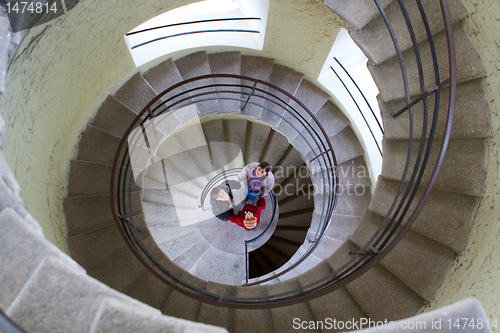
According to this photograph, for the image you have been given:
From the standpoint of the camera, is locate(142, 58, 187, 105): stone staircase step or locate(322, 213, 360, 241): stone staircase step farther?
locate(322, 213, 360, 241): stone staircase step

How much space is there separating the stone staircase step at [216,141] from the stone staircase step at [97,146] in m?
2.21

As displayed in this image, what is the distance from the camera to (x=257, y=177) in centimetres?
516

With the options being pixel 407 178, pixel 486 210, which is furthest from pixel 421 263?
pixel 407 178

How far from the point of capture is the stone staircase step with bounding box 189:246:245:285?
585cm

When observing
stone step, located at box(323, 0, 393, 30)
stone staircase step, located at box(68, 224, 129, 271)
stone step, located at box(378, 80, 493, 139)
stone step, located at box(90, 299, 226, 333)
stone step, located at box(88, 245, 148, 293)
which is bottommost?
stone step, located at box(88, 245, 148, 293)

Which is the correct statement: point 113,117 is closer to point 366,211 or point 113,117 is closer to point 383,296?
point 366,211

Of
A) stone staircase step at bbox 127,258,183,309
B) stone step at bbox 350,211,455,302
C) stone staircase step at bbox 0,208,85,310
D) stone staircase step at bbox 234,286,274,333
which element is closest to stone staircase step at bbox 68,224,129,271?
stone staircase step at bbox 127,258,183,309

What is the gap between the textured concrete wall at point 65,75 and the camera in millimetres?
2516

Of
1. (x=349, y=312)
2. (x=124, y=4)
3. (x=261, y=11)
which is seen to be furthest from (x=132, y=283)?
(x=261, y=11)

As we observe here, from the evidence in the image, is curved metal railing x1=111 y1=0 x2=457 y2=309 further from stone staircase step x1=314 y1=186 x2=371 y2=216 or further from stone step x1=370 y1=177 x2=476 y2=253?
stone staircase step x1=314 y1=186 x2=371 y2=216

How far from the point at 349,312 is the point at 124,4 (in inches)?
186

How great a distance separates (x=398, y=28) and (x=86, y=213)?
4576 mm

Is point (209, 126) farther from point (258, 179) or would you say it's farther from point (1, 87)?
point (1, 87)

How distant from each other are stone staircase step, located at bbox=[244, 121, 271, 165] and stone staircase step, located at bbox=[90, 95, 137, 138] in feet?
9.40
